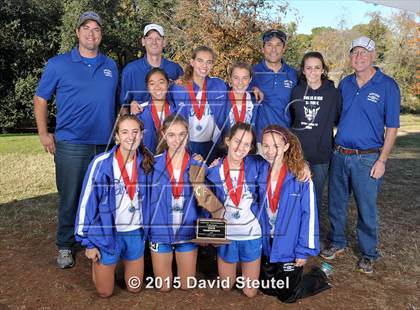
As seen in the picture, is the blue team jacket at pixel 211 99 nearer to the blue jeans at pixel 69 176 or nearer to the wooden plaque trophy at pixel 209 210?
the wooden plaque trophy at pixel 209 210

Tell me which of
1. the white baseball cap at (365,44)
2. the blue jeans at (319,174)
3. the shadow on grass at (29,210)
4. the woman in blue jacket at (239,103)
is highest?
the white baseball cap at (365,44)

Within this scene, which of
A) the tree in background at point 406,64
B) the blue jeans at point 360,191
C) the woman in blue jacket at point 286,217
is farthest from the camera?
the tree in background at point 406,64

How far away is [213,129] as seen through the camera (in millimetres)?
4402

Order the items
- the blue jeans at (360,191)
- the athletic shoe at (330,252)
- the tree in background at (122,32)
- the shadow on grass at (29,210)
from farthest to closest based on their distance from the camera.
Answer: the tree in background at (122,32)
the shadow on grass at (29,210)
the athletic shoe at (330,252)
the blue jeans at (360,191)

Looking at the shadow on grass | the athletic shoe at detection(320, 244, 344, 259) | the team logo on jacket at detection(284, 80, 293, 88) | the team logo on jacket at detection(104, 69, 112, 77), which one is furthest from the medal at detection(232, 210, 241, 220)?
the shadow on grass

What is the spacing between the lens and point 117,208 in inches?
149

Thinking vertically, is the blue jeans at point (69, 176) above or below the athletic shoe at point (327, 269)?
above

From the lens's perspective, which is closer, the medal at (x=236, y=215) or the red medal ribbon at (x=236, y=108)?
the medal at (x=236, y=215)

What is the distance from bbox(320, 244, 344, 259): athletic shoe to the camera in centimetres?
460

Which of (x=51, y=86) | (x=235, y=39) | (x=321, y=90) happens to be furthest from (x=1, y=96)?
(x=321, y=90)

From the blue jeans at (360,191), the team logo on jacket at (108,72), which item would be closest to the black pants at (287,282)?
the blue jeans at (360,191)

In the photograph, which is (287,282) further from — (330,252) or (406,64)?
(406,64)

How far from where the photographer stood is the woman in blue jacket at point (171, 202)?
3730mm

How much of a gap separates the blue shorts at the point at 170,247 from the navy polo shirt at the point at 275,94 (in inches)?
61.1
